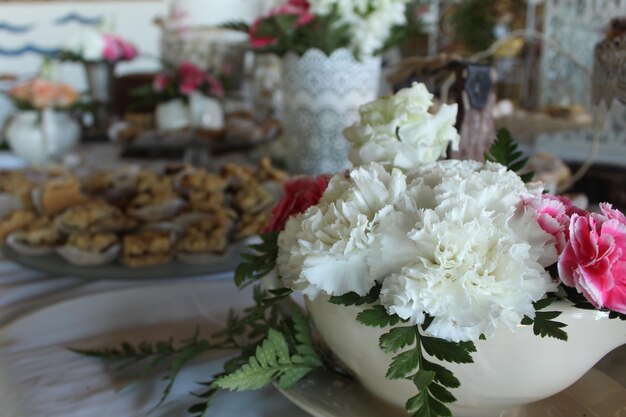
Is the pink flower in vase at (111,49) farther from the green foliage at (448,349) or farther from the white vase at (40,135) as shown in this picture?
the green foliage at (448,349)

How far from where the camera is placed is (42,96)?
1.46 metres

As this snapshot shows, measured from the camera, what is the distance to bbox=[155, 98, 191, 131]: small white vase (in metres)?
1.44

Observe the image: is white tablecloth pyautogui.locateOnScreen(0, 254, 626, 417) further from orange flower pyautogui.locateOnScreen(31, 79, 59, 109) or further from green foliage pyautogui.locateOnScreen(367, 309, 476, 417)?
orange flower pyautogui.locateOnScreen(31, 79, 59, 109)

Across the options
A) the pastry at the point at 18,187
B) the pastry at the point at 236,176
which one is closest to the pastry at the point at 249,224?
the pastry at the point at 236,176

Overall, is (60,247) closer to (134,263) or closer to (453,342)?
(134,263)

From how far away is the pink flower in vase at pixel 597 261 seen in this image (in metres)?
0.27

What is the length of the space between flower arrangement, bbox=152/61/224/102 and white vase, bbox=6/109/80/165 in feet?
0.89

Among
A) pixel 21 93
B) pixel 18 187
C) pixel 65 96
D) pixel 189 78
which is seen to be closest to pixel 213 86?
pixel 189 78

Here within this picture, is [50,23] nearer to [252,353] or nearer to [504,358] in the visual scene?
[252,353]

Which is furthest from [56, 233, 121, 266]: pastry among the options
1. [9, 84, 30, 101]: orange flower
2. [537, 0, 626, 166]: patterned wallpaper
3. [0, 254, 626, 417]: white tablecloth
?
[537, 0, 626, 166]: patterned wallpaper

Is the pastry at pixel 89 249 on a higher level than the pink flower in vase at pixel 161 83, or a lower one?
lower

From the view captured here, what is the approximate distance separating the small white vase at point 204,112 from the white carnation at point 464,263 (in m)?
1.19

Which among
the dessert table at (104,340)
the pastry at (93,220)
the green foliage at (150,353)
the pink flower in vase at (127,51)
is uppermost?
the pink flower in vase at (127,51)

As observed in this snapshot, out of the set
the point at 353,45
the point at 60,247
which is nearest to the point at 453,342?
Answer: the point at 60,247
